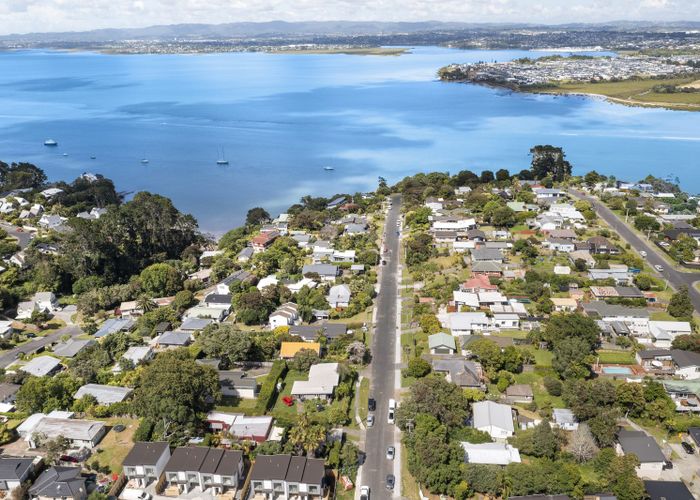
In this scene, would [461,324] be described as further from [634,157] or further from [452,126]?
[452,126]

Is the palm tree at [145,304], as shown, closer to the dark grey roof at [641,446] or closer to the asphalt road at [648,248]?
the dark grey roof at [641,446]

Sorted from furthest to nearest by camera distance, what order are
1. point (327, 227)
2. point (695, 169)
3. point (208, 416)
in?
1. point (695, 169)
2. point (327, 227)
3. point (208, 416)

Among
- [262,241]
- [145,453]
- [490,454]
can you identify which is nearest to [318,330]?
[145,453]

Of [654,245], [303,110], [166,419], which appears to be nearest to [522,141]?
[654,245]

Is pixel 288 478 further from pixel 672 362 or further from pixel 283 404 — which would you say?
pixel 672 362

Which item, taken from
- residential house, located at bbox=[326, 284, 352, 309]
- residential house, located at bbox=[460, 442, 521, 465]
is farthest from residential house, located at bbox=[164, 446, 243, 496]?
residential house, located at bbox=[326, 284, 352, 309]

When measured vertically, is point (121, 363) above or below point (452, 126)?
below
